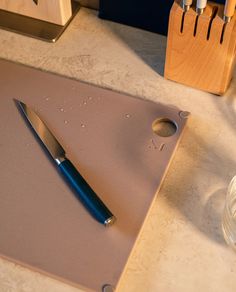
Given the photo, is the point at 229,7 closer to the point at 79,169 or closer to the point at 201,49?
the point at 201,49

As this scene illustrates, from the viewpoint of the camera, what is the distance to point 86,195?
0.64 meters

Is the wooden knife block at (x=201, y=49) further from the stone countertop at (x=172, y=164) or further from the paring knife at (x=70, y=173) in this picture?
the paring knife at (x=70, y=173)

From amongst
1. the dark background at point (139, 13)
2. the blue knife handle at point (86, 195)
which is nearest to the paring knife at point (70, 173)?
the blue knife handle at point (86, 195)

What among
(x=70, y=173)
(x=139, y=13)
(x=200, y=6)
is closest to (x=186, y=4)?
(x=200, y=6)

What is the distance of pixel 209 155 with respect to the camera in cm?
71

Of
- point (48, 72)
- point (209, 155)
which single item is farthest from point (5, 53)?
point (209, 155)

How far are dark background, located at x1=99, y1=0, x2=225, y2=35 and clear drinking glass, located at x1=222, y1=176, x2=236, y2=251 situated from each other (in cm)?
31

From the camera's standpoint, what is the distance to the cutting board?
612mm

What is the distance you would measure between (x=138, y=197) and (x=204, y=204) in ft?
0.25

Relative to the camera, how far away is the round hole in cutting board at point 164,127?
735 millimetres

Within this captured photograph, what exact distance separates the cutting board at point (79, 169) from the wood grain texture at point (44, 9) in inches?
4.0

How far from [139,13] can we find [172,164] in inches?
10.7

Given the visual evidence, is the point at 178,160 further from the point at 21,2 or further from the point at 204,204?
the point at 21,2

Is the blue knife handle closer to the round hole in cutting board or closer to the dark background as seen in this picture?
the round hole in cutting board
